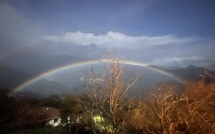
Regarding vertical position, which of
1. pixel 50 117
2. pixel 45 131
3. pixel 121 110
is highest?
pixel 121 110

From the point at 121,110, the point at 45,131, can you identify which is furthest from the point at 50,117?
the point at 121,110

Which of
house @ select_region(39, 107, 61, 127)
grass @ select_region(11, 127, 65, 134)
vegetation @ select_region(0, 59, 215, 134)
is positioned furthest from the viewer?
house @ select_region(39, 107, 61, 127)

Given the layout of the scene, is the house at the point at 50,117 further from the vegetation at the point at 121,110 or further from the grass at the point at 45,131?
the grass at the point at 45,131

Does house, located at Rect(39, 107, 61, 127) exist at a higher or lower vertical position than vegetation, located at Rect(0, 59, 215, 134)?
lower

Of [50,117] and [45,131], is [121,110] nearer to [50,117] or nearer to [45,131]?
[45,131]

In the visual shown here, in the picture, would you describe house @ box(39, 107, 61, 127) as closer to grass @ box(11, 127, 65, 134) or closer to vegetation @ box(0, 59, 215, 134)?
vegetation @ box(0, 59, 215, 134)

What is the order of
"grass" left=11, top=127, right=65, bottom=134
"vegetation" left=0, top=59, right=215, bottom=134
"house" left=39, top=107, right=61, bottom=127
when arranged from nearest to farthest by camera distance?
"vegetation" left=0, top=59, right=215, bottom=134 < "grass" left=11, top=127, right=65, bottom=134 < "house" left=39, top=107, right=61, bottom=127

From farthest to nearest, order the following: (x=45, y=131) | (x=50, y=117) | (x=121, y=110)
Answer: (x=50, y=117) < (x=45, y=131) < (x=121, y=110)

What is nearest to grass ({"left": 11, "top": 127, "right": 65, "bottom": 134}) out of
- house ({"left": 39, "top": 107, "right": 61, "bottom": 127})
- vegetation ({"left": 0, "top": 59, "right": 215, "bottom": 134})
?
vegetation ({"left": 0, "top": 59, "right": 215, "bottom": 134})

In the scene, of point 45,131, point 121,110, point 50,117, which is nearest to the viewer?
point 121,110

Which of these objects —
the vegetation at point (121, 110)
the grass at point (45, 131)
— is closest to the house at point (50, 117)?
the vegetation at point (121, 110)
